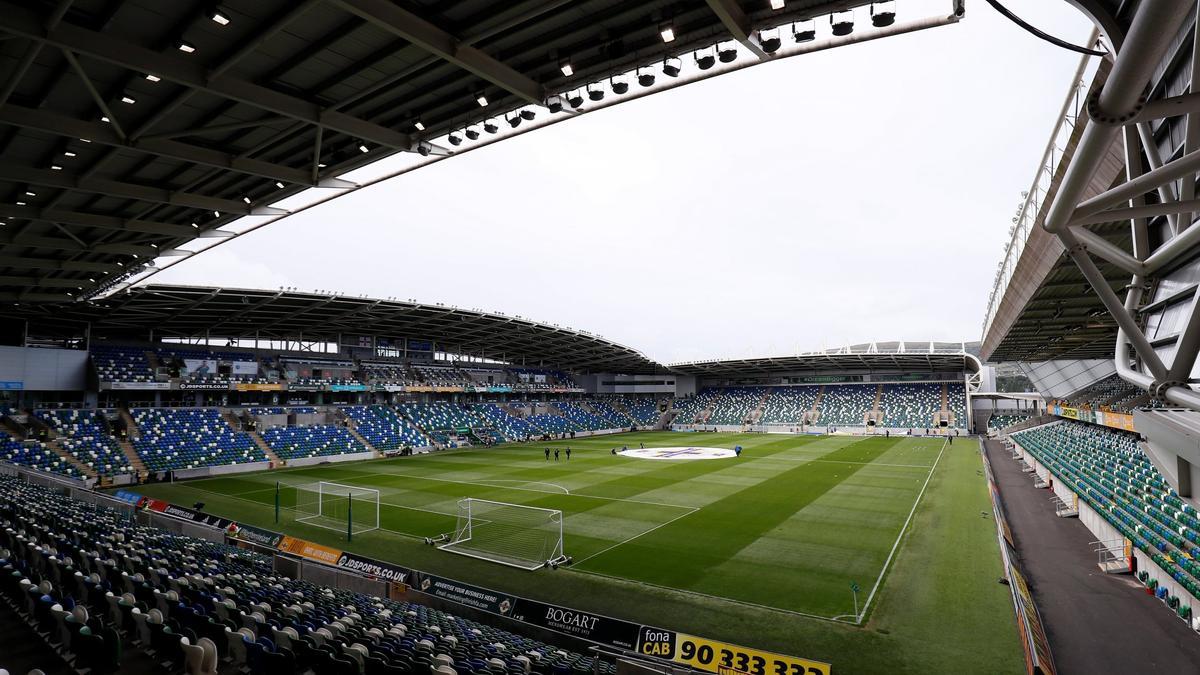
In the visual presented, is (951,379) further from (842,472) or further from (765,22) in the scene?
(765,22)

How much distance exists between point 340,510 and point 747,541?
17.9 metres

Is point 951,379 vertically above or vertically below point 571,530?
above

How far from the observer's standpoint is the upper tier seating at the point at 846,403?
7512cm

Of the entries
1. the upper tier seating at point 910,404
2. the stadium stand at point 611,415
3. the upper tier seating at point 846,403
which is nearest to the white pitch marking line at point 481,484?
the stadium stand at point 611,415

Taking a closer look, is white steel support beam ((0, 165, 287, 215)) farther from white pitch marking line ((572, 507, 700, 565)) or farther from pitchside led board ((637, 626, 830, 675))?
pitchside led board ((637, 626, 830, 675))

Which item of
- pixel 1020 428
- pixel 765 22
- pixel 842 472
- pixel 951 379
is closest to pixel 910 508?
pixel 842 472

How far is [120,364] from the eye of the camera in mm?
43594

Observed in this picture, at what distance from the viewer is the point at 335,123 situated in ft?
40.2

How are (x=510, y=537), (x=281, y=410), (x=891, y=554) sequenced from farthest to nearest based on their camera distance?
(x=281, y=410)
(x=510, y=537)
(x=891, y=554)

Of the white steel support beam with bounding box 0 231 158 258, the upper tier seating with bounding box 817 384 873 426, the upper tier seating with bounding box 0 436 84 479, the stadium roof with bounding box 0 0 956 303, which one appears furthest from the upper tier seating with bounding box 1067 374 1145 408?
the upper tier seating with bounding box 0 436 84 479

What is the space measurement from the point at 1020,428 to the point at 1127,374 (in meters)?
61.2

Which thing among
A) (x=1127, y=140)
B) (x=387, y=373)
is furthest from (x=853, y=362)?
(x=1127, y=140)

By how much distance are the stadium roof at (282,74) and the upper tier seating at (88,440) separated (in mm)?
25123

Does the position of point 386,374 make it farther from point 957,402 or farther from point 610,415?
point 957,402
